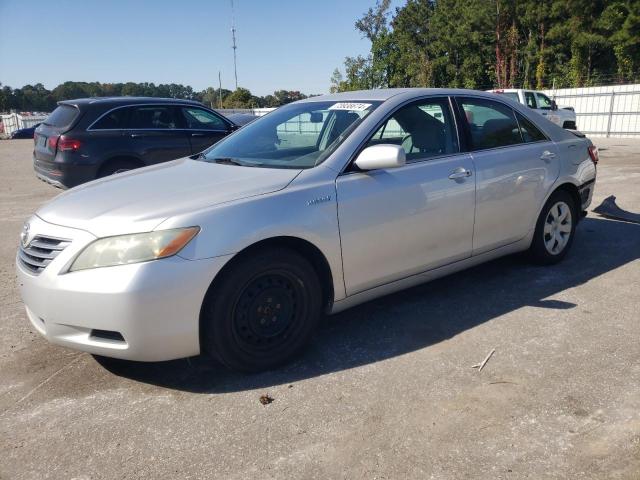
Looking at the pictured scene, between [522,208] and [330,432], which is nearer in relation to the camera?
[330,432]

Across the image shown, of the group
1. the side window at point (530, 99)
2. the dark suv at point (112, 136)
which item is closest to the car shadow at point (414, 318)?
the dark suv at point (112, 136)

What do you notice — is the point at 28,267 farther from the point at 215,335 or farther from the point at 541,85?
the point at 541,85

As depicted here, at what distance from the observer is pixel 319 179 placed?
3.19 meters

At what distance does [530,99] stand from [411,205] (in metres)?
14.8

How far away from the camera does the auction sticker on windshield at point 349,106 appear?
146 inches

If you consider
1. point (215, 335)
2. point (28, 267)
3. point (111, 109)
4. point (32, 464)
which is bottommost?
point (32, 464)

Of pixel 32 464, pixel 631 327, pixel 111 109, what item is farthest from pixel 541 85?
pixel 32 464

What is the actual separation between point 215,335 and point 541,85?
39.7m

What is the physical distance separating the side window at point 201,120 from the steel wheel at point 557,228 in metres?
6.16

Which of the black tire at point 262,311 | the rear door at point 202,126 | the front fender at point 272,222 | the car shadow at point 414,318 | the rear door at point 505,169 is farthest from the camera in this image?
the rear door at point 202,126

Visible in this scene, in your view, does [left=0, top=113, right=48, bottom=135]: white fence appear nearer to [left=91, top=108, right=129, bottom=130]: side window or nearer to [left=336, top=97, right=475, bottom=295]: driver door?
[left=91, top=108, right=129, bottom=130]: side window

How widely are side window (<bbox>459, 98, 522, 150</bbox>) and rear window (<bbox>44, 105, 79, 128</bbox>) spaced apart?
6.08 metres

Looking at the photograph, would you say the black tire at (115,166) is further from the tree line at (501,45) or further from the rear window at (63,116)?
the tree line at (501,45)

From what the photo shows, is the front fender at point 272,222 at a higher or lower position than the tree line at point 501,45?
lower
